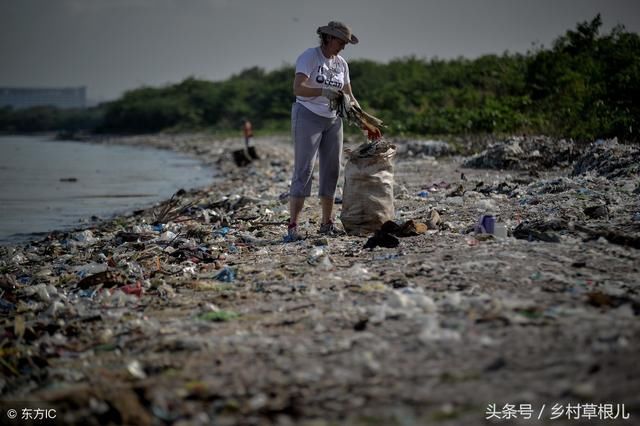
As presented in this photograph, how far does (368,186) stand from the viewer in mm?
5289

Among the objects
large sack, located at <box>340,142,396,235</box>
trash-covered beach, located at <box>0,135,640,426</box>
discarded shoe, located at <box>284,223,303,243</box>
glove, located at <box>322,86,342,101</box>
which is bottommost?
trash-covered beach, located at <box>0,135,640,426</box>

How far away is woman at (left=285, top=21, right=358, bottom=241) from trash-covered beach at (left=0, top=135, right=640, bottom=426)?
42 centimetres

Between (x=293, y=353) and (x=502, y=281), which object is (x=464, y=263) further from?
(x=293, y=353)

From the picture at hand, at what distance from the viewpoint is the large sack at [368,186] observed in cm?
527

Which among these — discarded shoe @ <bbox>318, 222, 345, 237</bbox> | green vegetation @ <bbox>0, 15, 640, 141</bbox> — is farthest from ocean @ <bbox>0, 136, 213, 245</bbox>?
green vegetation @ <bbox>0, 15, 640, 141</bbox>

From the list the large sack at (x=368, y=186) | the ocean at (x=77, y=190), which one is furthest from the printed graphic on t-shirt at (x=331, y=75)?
the ocean at (x=77, y=190)

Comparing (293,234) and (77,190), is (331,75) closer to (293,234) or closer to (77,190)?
(293,234)

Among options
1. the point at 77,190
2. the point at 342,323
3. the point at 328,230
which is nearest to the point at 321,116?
the point at 328,230

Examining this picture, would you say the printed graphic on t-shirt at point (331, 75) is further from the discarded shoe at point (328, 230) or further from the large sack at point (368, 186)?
the discarded shoe at point (328, 230)

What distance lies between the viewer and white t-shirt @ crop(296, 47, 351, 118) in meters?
4.94

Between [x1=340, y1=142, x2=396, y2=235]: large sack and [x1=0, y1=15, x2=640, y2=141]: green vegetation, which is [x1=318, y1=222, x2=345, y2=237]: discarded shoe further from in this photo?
[x1=0, y1=15, x2=640, y2=141]: green vegetation

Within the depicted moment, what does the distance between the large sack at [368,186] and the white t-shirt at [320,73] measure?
0.43m

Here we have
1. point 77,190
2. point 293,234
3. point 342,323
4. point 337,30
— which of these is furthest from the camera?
point 77,190

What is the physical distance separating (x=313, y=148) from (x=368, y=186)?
0.54 meters
